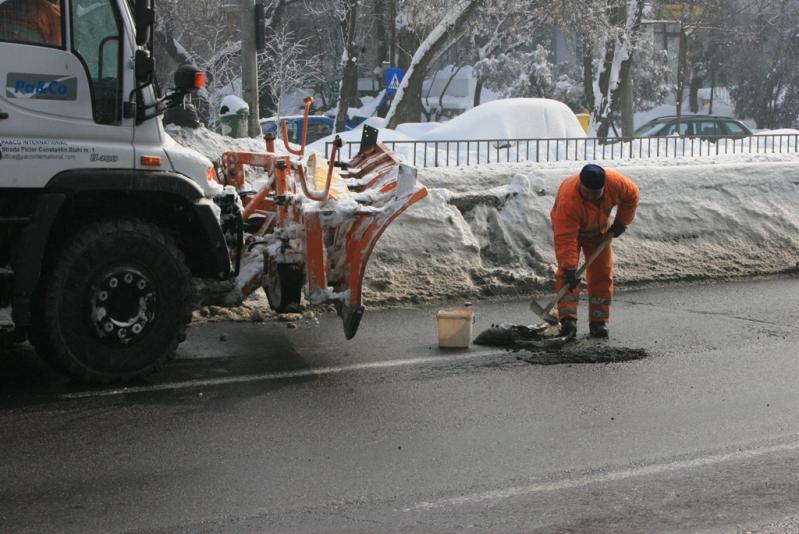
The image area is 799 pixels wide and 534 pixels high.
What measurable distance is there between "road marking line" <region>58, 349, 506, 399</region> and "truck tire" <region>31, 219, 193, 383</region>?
0.12 metres

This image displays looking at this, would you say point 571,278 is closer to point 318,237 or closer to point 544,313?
point 544,313

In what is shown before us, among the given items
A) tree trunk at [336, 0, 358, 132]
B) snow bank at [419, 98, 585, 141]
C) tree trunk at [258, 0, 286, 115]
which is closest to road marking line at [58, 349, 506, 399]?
snow bank at [419, 98, 585, 141]

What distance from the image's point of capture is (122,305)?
22.7 ft

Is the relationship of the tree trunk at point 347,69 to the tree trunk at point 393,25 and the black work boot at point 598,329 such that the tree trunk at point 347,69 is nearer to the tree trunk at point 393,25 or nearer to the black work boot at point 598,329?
the tree trunk at point 393,25

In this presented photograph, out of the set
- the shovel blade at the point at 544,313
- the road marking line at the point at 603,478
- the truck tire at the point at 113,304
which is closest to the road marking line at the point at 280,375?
the truck tire at the point at 113,304

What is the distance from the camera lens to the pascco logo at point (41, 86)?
6414mm

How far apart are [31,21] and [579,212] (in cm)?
422

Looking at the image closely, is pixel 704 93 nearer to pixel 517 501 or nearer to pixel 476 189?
pixel 476 189

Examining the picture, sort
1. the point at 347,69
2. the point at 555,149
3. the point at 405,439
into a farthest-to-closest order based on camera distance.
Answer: the point at 347,69 → the point at 555,149 → the point at 405,439

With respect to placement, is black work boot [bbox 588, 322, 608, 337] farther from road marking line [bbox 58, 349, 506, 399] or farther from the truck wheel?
the truck wheel

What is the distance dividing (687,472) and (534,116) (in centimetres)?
1574

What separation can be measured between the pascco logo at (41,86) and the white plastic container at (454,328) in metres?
2.95

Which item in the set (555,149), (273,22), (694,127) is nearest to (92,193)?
(555,149)

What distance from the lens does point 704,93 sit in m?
53.9
